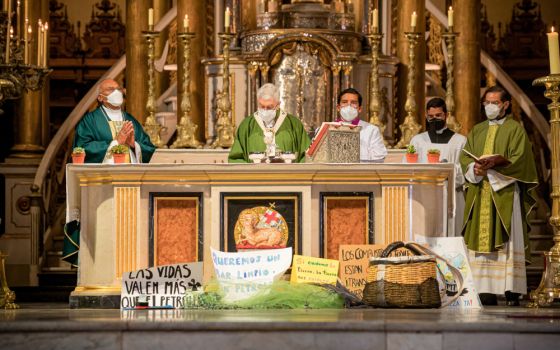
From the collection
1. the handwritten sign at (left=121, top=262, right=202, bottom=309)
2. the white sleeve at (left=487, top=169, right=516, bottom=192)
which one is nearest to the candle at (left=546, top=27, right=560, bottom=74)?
the white sleeve at (left=487, top=169, right=516, bottom=192)

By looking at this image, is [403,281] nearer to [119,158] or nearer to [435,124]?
[119,158]

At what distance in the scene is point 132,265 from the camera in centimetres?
1152

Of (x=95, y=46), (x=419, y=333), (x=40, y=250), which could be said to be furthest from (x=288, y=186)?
(x=95, y=46)

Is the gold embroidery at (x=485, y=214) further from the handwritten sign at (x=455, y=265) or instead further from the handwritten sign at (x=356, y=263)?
the handwritten sign at (x=356, y=263)

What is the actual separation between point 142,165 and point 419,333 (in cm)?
336

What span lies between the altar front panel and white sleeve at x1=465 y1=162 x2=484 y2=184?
127 cm

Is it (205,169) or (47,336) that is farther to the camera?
(205,169)

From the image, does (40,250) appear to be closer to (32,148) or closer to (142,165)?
(32,148)

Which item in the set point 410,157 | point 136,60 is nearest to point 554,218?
point 410,157

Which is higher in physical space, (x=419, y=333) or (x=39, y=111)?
(x=39, y=111)

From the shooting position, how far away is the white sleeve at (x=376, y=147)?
13.0 meters

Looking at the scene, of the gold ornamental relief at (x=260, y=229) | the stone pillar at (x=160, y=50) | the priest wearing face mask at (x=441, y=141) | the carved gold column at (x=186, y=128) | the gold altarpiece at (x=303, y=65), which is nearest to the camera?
the gold ornamental relief at (x=260, y=229)

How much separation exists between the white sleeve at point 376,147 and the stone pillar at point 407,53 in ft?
11.3

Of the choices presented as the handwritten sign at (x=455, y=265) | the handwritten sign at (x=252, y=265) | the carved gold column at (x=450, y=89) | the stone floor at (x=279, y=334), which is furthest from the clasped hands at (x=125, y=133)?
the carved gold column at (x=450, y=89)
